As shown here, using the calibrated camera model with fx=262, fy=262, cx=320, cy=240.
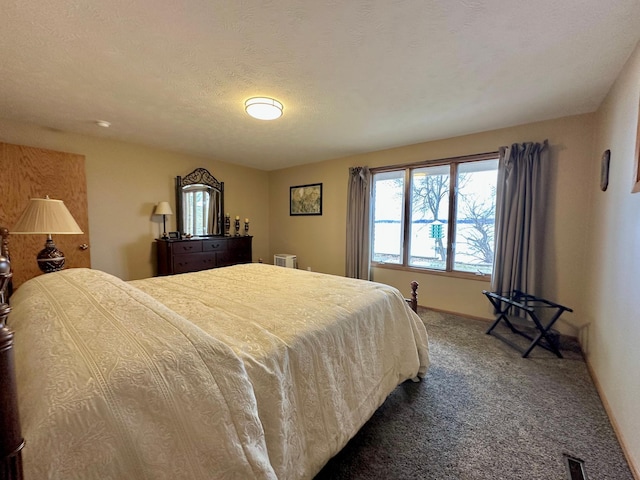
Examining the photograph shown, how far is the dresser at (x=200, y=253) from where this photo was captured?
387 centimetres

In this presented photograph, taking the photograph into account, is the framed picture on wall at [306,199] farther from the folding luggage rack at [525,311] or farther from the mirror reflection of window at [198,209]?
the folding luggage rack at [525,311]

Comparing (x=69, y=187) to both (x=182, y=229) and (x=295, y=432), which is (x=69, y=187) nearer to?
(x=182, y=229)

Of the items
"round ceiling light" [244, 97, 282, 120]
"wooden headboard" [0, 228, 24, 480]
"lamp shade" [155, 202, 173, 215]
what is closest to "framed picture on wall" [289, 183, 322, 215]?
"lamp shade" [155, 202, 173, 215]

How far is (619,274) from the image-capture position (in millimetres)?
1801

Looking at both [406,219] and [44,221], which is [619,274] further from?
[44,221]

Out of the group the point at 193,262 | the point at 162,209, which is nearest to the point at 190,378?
the point at 193,262

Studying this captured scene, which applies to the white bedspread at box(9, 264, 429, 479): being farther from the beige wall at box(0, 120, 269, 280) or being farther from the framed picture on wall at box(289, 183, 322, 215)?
the framed picture on wall at box(289, 183, 322, 215)

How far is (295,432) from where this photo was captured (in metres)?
1.10

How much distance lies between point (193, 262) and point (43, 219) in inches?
92.5

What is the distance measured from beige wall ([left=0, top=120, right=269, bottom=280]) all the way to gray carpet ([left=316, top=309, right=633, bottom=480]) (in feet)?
12.7

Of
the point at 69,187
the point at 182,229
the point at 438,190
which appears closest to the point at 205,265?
the point at 182,229

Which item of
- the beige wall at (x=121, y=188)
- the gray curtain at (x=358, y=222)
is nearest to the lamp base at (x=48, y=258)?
the beige wall at (x=121, y=188)

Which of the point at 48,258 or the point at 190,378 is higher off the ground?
the point at 48,258

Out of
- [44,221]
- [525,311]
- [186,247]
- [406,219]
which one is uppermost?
[406,219]
